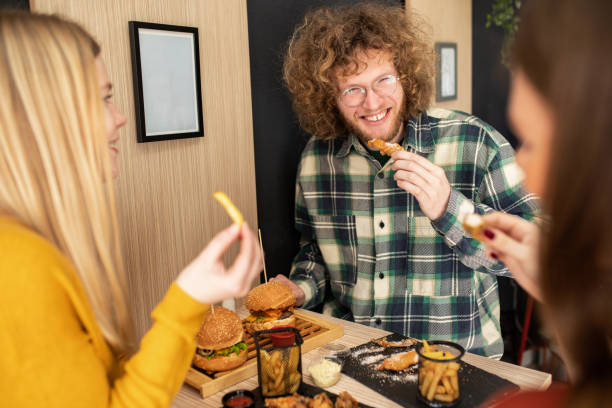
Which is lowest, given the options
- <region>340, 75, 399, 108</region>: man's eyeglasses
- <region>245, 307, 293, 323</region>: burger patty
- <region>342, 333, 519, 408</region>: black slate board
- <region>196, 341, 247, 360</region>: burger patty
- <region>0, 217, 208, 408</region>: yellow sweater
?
<region>342, 333, 519, 408</region>: black slate board

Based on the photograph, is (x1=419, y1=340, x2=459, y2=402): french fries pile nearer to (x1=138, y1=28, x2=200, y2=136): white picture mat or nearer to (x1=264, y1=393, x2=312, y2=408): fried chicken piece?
(x1=264, y1=393, x2=312, y2=408): fried chicken piece

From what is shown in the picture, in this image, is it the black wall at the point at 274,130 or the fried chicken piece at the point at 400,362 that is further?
the black wall at the point at 274,130

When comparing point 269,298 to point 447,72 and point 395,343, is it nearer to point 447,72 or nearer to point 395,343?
point 395,343

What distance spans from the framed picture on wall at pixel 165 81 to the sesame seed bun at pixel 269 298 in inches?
26.5

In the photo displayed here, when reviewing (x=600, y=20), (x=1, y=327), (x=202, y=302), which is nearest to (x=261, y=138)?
(x=202, y=302)

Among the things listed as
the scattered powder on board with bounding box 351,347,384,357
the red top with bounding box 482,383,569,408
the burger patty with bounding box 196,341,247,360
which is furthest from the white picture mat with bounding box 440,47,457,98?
the red top with bounding box 482,383,569,408

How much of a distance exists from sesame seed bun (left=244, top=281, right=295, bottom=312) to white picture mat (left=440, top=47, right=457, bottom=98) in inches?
88.1

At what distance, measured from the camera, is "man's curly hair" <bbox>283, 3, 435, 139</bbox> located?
2.29 meters

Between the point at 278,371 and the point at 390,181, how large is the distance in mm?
1088

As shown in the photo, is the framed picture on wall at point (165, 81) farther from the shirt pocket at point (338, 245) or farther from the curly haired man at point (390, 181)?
the shirt pocket at point (338, 245)

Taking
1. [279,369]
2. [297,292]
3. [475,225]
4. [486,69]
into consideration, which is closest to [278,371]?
[279,369]

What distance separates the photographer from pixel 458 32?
3910mm

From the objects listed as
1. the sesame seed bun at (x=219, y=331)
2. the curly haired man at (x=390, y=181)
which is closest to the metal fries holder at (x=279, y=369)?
the sesame seed bun at (x=219, y=331)

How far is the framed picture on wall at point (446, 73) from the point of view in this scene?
3.67m
